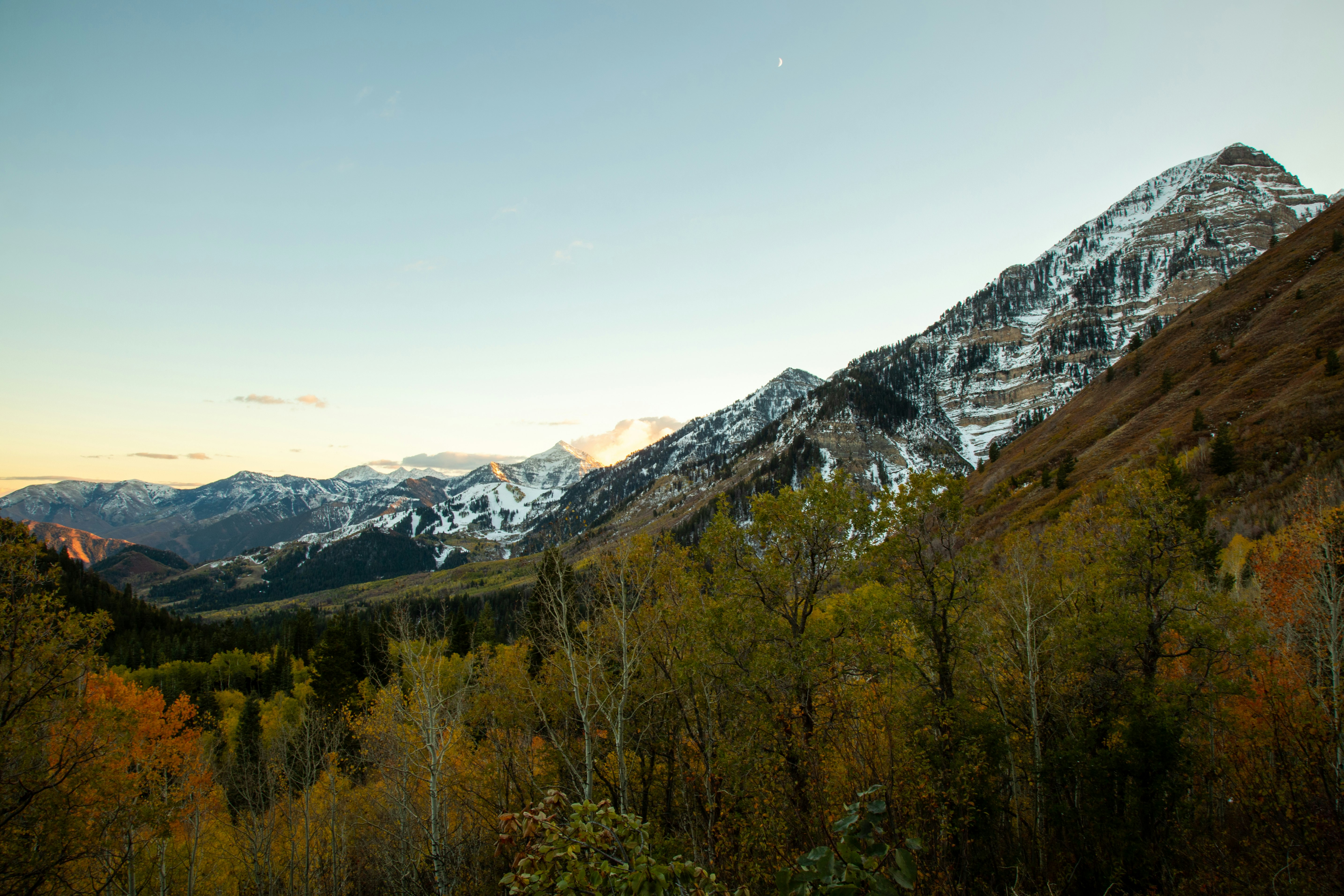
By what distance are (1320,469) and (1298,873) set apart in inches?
2378

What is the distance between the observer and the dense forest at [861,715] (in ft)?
56.3

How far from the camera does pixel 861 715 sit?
19.4m

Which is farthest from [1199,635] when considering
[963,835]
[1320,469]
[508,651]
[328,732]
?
[328,732]

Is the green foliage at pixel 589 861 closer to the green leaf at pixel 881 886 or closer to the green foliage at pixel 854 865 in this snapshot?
the green foliage at pixel 854 865

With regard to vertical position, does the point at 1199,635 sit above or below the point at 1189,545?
below

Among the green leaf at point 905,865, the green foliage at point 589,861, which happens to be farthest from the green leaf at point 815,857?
the green foliage at point 589,861

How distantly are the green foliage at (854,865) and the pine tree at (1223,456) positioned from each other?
8711 centimetres

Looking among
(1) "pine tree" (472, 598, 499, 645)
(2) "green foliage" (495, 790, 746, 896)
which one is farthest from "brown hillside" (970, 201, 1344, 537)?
(1) "pine tree" (472, 598, 499, 645)

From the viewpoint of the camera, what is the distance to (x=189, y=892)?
24203 mm

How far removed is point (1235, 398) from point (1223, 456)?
22007 mm

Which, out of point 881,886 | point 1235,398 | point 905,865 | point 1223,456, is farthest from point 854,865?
point 1235,398

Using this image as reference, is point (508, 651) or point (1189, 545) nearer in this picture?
point (1189, 545)

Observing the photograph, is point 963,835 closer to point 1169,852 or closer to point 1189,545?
point 1169,852

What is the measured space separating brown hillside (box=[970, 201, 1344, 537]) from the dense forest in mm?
13944
